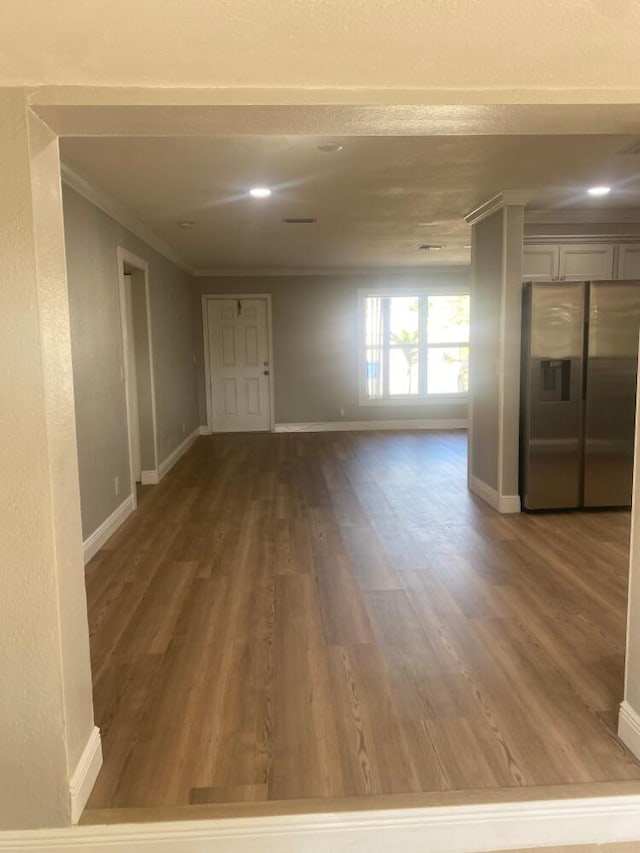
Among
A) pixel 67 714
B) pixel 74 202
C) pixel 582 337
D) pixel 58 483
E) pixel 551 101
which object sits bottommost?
pixel 67 714

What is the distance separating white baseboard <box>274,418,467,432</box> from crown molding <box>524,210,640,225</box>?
4128mm

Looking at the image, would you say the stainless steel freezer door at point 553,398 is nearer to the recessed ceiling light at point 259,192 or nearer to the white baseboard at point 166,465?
the recessed ceiling light at point 259,192

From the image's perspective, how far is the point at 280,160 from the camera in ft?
Result: 11.3

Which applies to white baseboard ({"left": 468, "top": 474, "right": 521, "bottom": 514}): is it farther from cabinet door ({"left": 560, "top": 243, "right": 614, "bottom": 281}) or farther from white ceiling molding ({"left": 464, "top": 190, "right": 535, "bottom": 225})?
white ceiling molding ({"left": 464, "top": 190, "right": 535, "bottom": 225})

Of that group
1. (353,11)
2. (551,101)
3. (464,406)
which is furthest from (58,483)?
(464,406)

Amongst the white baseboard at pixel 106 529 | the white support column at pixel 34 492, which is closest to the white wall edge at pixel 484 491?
the white baseboard at pixel 106 529

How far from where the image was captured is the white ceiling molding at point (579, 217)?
488cm

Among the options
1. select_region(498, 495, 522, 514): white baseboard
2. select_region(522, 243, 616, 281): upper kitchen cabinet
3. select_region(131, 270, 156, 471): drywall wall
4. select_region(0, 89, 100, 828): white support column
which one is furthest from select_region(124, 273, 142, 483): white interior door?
select_region(0, 89, 100, 828): white support column

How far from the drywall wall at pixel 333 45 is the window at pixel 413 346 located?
7.18 meters

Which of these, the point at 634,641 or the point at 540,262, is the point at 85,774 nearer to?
the point at 634,641

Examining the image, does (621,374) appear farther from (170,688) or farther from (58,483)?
(58,483)

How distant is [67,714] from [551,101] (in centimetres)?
203

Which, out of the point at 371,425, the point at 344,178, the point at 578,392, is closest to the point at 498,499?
the point at 578,392

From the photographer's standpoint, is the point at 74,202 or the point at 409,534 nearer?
the point at 74,202
